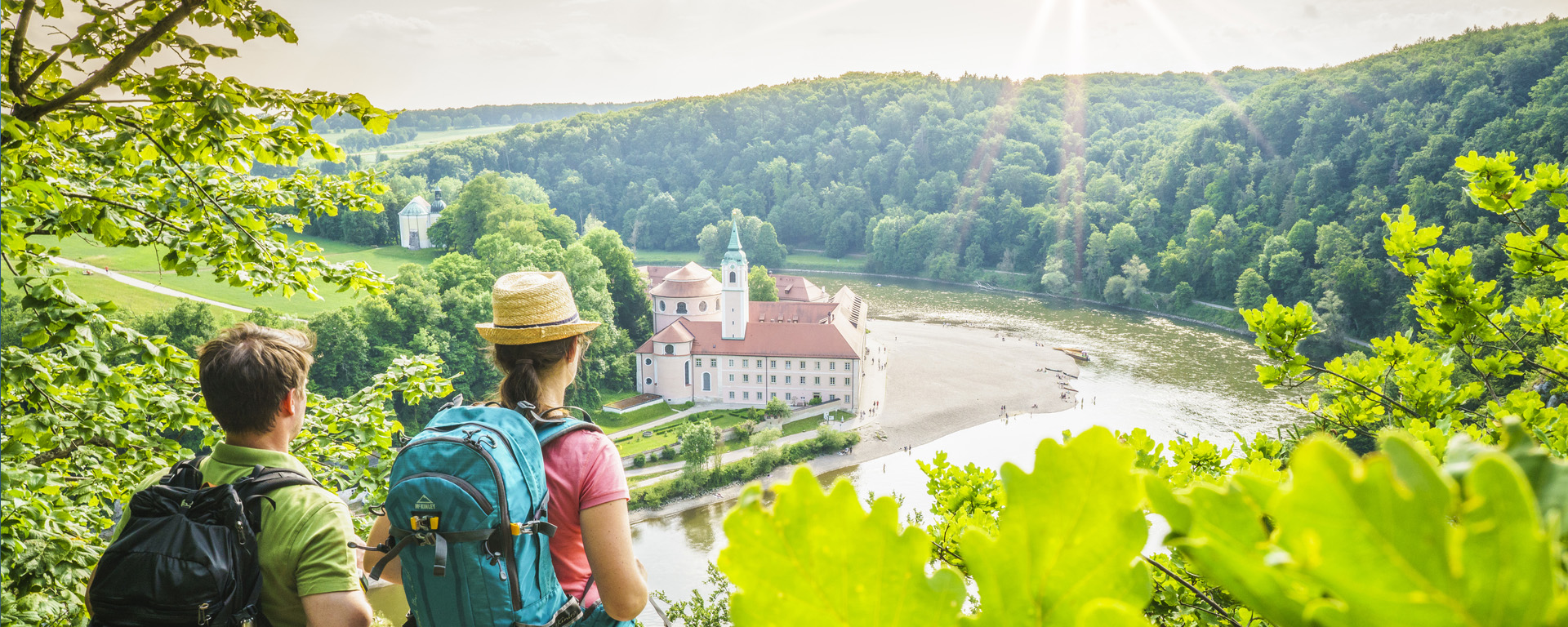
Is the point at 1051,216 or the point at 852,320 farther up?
the point at 1051,216

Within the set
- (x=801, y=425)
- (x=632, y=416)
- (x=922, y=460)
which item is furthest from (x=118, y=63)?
(x=632, y=416)

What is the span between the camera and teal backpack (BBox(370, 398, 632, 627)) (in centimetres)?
194

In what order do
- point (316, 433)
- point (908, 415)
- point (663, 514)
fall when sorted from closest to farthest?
point (316, 433) < point (663, 514) < point (908, 415)

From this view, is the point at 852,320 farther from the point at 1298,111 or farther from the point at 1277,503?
the point at 1298,111

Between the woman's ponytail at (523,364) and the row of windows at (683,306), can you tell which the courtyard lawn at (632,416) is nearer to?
the row of windows at (683,306)

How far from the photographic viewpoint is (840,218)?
75.7 metres

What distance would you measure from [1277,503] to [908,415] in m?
30.7

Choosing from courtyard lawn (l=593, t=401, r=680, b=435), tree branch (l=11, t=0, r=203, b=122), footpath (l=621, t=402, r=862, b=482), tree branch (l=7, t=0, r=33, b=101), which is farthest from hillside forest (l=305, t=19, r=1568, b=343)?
tree branch (l=7, t=0, r=33, b=101)

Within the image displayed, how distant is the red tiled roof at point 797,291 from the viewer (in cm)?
4350

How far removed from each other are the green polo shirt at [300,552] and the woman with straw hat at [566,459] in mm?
324

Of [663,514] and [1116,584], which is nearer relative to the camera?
[1116,584]

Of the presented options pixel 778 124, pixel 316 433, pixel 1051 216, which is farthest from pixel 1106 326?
pixel 778 124

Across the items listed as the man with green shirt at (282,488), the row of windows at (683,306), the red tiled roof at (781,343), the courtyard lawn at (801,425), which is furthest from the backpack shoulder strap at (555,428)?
the row of windows at (683,306)

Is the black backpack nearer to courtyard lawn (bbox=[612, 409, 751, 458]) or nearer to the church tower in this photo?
courtyard lawn (bbox=[612, 409, 751, 458])
